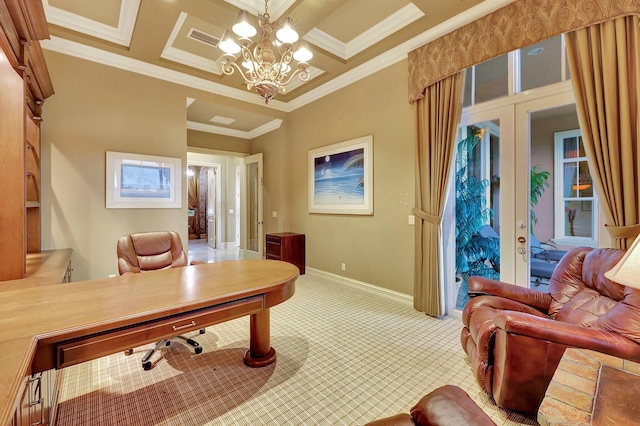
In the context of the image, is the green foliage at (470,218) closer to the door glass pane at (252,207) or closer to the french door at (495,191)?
the french door at (495,191)

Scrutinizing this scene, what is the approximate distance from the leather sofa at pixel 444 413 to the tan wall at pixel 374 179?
268 cm

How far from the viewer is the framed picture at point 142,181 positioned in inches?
149

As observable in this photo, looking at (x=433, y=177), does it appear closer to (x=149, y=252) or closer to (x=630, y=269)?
(x=630, y=269)

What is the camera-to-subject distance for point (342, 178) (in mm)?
4535

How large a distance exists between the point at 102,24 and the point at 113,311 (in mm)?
3748

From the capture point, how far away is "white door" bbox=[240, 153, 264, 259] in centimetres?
643

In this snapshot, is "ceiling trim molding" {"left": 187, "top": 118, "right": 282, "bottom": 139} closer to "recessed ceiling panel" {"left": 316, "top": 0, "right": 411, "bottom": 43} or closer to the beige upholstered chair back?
"recessed ceiling panel" {"left": 316, "top": 0, "right": 411, "bottom": 43}

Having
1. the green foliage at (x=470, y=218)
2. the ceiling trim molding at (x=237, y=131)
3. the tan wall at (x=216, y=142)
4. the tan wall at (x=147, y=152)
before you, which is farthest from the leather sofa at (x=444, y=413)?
the tan wall at (x=216, y=142)

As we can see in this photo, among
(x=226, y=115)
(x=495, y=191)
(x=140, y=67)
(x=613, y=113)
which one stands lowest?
(x=495, y=191)

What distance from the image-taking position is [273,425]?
167 centimetres

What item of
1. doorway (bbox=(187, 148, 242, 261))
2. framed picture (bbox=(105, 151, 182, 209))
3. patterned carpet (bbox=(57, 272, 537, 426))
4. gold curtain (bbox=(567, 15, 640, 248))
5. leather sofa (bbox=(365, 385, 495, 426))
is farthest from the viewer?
doorway (bbox=(187, 148, 242, 261))

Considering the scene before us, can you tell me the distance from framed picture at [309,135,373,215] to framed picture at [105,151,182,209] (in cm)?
223

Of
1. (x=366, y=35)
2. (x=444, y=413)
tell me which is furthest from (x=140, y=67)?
(x=444, y=413)

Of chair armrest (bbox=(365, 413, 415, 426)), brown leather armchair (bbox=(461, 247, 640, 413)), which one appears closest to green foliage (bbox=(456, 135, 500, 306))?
brown leather armchair (bbox=(461, 247, 640, 413))
